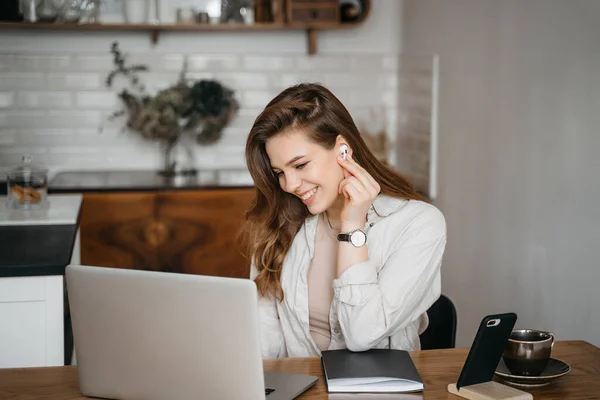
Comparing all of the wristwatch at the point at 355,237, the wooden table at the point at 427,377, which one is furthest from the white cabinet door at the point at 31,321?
the wristwatch at the point at 355,237

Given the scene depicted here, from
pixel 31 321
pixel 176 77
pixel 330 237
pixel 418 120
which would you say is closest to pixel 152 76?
pixel 176 77

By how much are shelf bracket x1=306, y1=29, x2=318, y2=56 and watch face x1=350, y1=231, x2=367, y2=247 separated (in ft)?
9.19

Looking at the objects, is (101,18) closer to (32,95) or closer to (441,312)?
(32,95)

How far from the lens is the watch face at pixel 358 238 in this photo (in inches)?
78.1

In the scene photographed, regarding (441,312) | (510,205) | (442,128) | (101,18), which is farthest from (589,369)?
(101,18)

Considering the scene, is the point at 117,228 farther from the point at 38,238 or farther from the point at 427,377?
the point at 427,377

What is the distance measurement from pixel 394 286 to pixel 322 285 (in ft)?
1.04

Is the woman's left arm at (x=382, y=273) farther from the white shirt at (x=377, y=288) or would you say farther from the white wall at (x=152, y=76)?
the white wall at (x=152, y=76)

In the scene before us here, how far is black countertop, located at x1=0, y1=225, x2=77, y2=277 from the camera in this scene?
2.33 metres

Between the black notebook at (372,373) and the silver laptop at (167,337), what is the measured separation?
64 millimetres

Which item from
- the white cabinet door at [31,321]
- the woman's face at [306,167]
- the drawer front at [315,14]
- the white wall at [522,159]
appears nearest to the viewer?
the woman's face at [306,167]

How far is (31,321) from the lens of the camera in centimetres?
241

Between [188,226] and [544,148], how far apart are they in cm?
189

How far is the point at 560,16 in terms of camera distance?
2814mm
